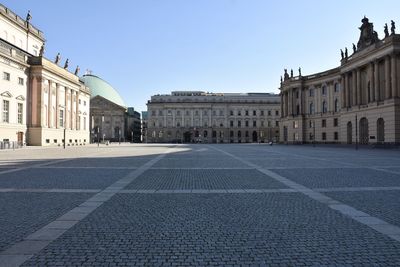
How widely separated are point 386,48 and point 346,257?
5126 cm

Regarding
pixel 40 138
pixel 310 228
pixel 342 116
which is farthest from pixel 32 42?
pixel 310 228

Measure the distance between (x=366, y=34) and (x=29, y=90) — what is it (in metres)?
59.5

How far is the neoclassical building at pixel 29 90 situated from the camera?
157ft

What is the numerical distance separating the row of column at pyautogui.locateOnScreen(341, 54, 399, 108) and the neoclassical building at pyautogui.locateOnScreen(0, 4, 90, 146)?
5128cm

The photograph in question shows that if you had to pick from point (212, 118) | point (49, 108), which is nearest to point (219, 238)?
point (49, 108)

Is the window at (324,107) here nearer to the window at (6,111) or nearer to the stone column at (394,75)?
the stone column at (394,75)

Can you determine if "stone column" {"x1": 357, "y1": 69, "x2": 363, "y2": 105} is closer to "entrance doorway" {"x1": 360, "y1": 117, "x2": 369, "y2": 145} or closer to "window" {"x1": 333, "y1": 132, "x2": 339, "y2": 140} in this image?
"entrance doorway" {"x1": 360, "y1": 117, "x2": 369, "y2": 145}

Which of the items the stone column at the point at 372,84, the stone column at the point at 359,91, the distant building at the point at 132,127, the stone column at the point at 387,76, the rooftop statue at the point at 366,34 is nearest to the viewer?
the stone column at the point at 387,76

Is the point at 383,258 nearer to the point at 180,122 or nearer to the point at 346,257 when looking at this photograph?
the point at 346,257

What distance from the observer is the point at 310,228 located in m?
6.25

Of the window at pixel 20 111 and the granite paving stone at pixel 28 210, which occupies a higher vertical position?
the window at pixel 20 111

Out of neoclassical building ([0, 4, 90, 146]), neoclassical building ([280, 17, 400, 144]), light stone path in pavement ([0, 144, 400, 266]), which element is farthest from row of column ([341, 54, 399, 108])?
neoclassical building ([0, 4, 90, 146])

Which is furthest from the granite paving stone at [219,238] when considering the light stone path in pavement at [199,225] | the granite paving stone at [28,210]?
the granite paving stone at [28,210]

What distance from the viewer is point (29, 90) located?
54.2 metres
